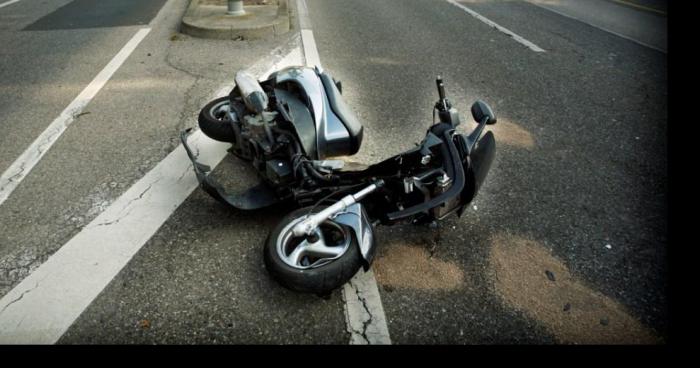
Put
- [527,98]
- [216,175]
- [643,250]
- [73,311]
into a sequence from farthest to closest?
[527,98]
[216,175]
[643,250]
[73,311]

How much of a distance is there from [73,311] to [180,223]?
2.91ft

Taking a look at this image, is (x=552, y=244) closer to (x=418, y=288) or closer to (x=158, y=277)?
Answer: (x=418, y=288)

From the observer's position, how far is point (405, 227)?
322cm

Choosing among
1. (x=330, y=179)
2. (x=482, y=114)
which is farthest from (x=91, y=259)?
(x=482, y=114)

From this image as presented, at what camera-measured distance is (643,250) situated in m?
3.13

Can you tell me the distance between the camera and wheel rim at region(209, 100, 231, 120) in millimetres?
4246

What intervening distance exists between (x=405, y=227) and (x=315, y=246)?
87 centimetres

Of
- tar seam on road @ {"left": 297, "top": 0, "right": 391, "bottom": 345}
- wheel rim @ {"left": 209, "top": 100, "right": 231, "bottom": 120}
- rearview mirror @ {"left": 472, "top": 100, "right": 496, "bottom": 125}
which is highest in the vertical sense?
rearview mirror @ {"left": 472, "top": 100, "right": 496, "bottom": 125}

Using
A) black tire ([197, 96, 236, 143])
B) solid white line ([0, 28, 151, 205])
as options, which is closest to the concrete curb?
solid white line ([0, 28, 151, 205])

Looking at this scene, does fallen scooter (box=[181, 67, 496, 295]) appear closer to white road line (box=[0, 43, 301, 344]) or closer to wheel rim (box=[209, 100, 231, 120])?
white road line (box=[0, 43, 301, 344])

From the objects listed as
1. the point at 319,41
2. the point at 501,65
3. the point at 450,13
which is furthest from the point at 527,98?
the point at 450,13

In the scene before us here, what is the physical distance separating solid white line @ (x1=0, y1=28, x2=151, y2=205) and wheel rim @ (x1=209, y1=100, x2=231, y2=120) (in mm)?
1543

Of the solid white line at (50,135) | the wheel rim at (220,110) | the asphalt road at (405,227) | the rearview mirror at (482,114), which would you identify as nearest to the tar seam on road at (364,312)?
the asphalt road at (405,227)

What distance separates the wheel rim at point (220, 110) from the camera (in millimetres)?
4246
